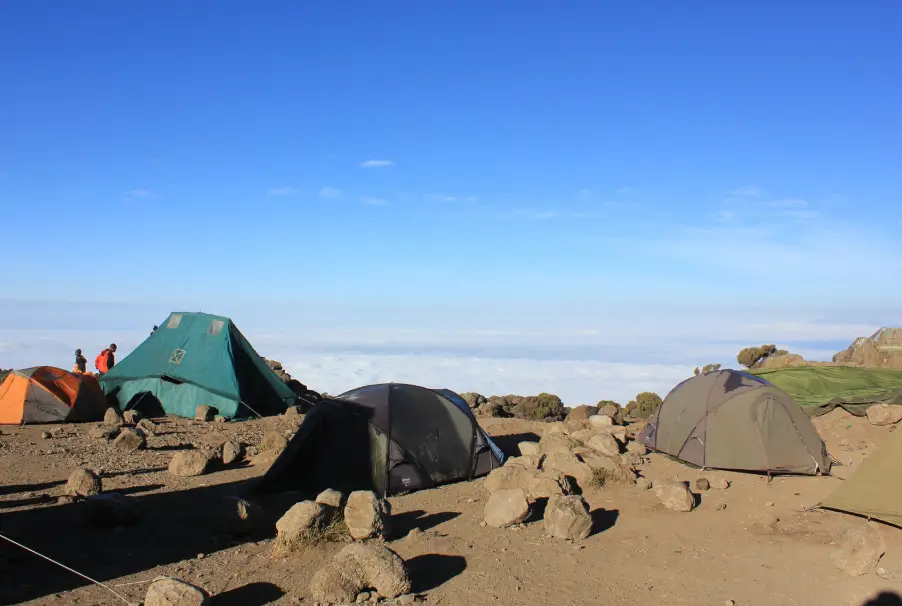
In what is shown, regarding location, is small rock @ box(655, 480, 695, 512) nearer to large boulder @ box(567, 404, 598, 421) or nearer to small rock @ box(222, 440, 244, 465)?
small rock @ box(222, 440, 244, 465)

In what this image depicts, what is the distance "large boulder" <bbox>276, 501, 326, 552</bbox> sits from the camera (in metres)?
8.56

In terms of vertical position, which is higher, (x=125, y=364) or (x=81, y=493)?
(x=125, y=364)

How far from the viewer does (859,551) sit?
28.4 ft

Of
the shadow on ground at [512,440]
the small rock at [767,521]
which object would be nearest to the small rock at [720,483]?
the small rock at [767,521]

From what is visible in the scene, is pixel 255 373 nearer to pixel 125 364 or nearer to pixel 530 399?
pixel 125 364

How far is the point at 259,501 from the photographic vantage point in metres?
11.1

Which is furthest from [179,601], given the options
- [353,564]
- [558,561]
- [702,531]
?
[702,531]

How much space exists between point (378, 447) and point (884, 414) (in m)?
12.4

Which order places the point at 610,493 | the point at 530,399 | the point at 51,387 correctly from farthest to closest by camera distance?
the point at 530,399 < the point at 51,387 < the point at 610,493

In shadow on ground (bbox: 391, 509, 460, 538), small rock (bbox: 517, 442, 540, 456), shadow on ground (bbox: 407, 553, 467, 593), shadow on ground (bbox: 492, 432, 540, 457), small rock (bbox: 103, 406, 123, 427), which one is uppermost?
small rock (bbox: 517, 442, 540, 456)

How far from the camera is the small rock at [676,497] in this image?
11.2m

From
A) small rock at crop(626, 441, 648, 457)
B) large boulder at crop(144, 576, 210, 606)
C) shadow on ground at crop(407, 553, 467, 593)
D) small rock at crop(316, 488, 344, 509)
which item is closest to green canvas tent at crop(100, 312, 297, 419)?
small rock at crop(626, 441, 648, 457)

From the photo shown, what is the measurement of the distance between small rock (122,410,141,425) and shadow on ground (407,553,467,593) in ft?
40.3

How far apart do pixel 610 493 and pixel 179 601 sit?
7516 mm
